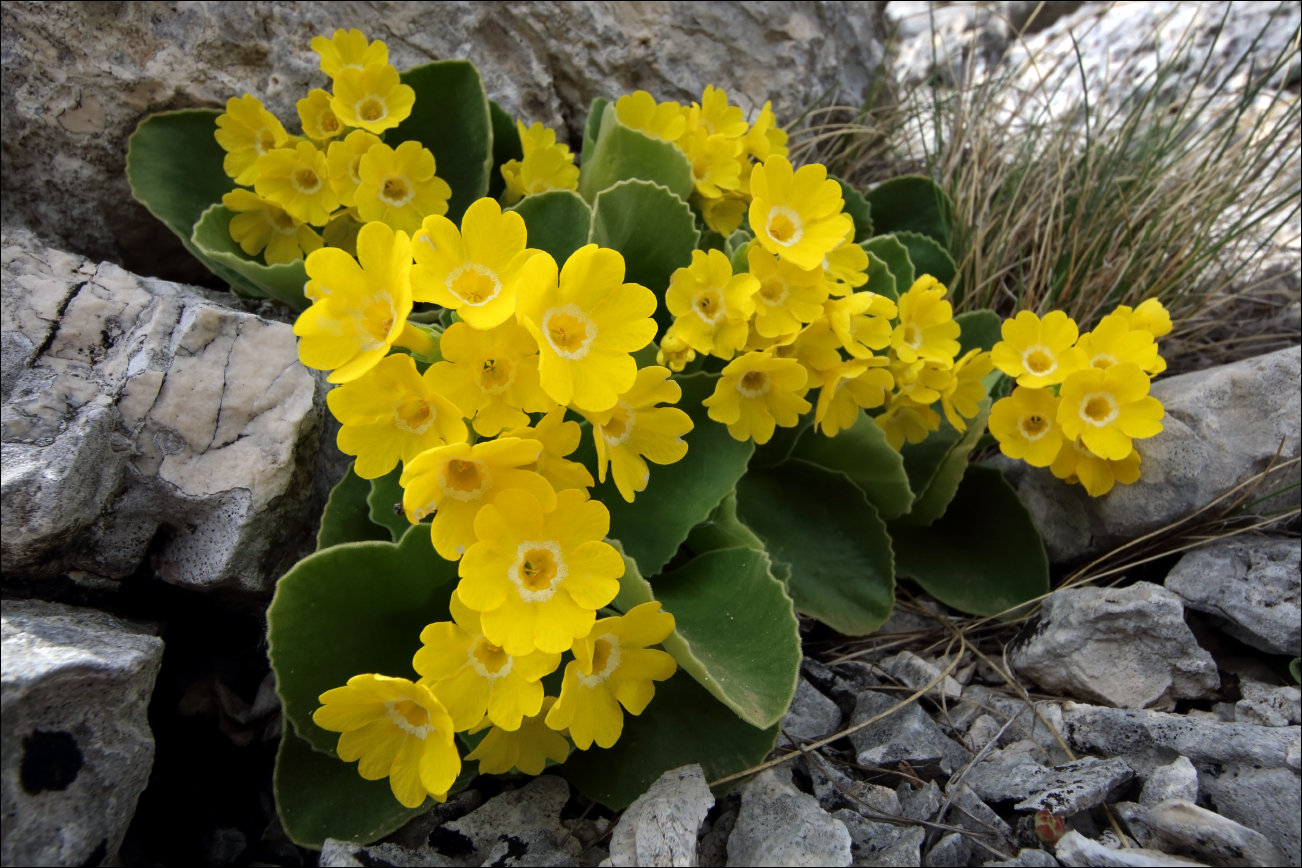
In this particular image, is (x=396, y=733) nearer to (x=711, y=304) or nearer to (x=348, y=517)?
(x=348, y=517)

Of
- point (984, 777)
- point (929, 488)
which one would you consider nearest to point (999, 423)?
point (929, 488)

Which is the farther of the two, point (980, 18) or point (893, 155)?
point (980, 18)

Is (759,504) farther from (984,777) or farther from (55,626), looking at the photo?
(55,626)

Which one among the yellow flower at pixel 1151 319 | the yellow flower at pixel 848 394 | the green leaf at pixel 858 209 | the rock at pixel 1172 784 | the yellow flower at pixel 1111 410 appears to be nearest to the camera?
the rock at pixel 1172 784

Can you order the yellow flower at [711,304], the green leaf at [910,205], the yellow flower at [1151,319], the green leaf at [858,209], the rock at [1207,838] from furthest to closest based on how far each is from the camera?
the green leaf at [910,205] → the green leaf at [858,209] → the yellow flower at [1151,319] → the yellow flower at [711,304] → the rock at [1207,838]

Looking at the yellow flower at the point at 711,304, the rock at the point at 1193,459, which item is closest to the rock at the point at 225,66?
the yellow flower at the point at 711,304

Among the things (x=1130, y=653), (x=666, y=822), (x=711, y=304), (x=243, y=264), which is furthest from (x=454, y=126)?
(x=1130, y=653)

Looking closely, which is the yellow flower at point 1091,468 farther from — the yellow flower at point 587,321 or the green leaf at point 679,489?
the yellow flower at point 587,321
